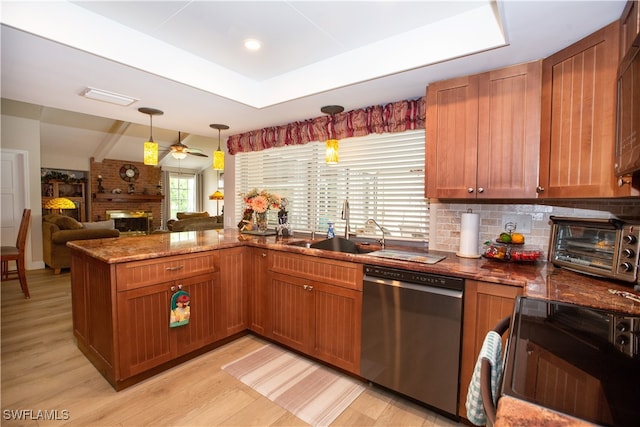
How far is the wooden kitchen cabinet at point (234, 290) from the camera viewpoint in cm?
267

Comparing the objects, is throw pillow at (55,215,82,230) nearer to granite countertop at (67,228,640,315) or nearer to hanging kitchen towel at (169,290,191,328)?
granite countertop at (67,228,640,315)

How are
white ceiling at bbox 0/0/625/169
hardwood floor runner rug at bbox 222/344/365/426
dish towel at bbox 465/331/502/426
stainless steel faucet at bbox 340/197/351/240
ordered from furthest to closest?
1. stainless steel faucet at bbox 340/197/351/240
2. hardwood floor runner rug at bbox 222/344/365/426
3. white ceiling at bbox 0/0/625/169
4. dish towel at bbox 465/331/502/426

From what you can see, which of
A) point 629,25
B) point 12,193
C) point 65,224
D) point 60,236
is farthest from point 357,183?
point 12,193

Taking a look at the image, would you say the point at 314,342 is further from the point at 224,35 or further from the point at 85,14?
the point at 85,14

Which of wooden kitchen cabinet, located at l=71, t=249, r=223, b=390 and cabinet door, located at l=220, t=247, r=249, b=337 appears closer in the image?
wooden kitchen cabinet, located at l=71, t=249, r=223, b=390

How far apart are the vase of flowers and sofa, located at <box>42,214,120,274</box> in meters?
3.58

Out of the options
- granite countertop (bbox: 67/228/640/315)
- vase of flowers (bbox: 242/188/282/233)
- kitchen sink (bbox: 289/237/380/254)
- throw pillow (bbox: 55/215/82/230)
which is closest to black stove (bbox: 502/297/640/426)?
granite countertop (bbox: 67/228/640/315)

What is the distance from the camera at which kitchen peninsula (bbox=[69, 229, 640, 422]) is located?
1.71 metres

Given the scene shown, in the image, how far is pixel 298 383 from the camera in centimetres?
219

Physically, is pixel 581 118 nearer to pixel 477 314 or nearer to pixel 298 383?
pixel 477 314

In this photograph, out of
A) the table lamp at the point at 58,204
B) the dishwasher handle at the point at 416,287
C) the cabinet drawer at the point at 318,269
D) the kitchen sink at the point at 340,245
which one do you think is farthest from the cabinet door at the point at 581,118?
the table lamp at the point at 58,204

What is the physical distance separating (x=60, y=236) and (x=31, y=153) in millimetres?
1645

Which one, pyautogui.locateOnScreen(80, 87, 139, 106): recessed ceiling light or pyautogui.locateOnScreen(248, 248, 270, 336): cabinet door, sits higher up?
pyautogui.locateOnScreen(80, 87, 139, 106): recessed ceiling light

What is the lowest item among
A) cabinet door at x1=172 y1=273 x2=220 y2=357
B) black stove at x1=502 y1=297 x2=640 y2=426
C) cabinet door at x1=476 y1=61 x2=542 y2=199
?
cabinet door at x1=172 y1=273 x2=220 y2=357
